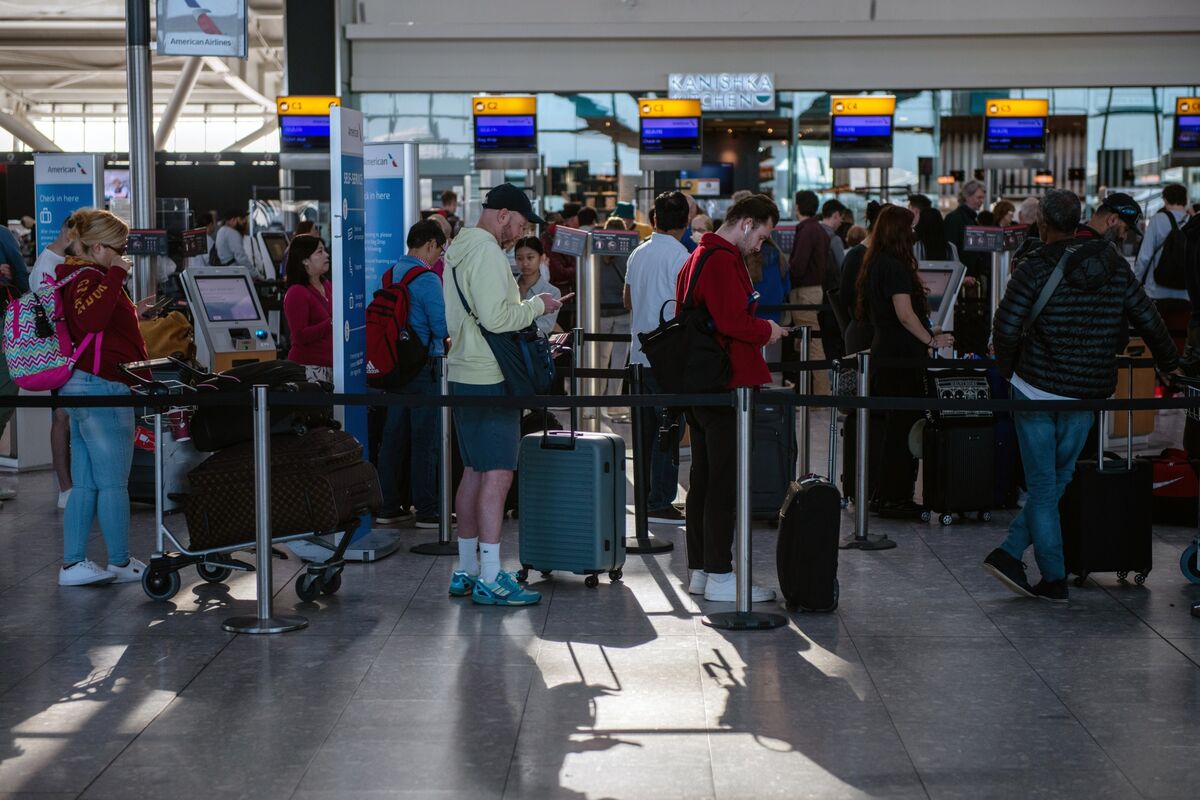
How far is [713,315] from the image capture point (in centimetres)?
573

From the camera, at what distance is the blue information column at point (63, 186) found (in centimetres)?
1008

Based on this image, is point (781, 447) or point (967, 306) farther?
point (967, 306)

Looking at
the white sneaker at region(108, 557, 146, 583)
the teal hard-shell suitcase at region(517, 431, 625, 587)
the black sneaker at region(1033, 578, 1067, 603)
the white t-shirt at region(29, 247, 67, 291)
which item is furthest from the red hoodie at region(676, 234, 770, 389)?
the white t-shirt at region(29, 247, 67, 291)

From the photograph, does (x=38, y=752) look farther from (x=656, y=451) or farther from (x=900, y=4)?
(x=900, y=4)

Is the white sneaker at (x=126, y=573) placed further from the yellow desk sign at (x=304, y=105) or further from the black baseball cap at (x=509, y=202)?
the yellow desk sign at (x=304, y=105)

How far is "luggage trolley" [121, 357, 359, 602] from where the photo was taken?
5891 mm

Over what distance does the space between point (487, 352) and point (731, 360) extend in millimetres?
917

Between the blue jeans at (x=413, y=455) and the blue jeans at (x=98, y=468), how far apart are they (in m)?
1.69

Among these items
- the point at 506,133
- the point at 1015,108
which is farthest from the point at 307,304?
the point at 1015,108

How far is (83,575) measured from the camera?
6285 mm

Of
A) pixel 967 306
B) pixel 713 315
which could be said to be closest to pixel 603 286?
pixel 967 306

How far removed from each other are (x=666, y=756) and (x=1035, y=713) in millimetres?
1151

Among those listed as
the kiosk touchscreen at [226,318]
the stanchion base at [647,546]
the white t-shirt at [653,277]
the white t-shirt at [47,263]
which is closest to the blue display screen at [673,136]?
the kiosk touchscreen at [226,318]

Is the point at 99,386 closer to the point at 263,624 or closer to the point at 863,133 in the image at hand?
the point at 263,624
